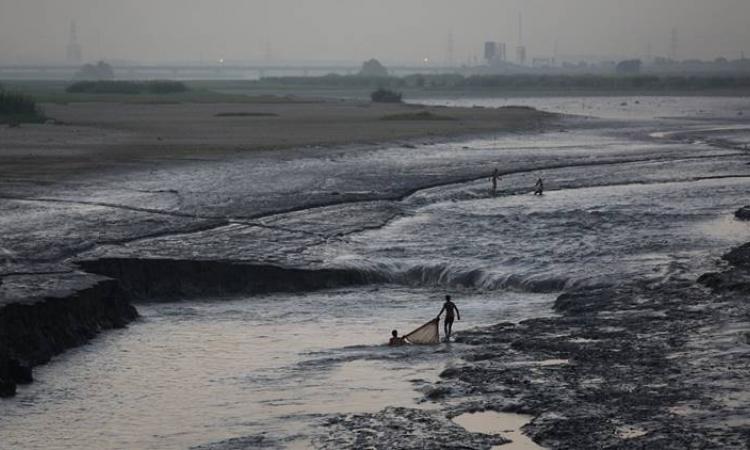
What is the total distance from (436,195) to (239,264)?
50.8 feet

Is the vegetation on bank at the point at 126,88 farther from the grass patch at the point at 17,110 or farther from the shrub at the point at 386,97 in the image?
the grass patch at the point at 17,110

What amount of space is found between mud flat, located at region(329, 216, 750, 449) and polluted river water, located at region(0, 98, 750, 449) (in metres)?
0.71

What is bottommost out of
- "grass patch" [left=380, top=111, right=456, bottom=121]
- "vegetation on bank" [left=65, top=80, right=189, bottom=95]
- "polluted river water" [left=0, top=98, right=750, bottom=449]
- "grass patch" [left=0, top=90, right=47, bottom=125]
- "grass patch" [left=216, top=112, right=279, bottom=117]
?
"polluted river water" [left=0, top=98, right=750, bottom=449]

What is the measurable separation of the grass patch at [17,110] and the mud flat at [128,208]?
7.57 feet

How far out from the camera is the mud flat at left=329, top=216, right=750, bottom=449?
17.8 metres

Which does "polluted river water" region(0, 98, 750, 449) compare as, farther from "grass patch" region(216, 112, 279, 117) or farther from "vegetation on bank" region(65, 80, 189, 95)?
"vegetation on bank" region(65, 80, 189, 95)

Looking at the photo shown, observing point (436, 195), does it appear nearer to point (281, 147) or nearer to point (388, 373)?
point (281, 147)

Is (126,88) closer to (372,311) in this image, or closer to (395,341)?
(372,311)

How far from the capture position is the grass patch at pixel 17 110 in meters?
75.7

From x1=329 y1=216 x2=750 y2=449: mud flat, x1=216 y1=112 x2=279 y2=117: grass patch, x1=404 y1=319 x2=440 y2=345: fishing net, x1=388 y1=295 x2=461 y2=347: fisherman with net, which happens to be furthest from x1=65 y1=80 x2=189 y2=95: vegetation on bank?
x1=404 y1=319 x2=440 y2=345: fishing net

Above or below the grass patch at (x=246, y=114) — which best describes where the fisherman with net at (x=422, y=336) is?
below

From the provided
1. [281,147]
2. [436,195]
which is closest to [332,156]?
[281,147]

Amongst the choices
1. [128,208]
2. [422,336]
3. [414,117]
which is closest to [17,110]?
[414,117]

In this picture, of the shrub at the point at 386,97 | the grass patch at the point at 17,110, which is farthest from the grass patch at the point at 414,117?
the shrub at the point at 386,97
